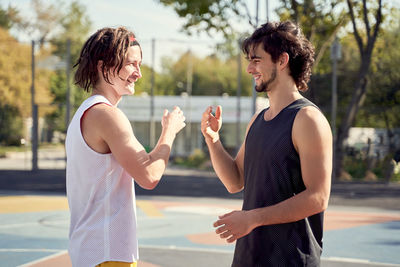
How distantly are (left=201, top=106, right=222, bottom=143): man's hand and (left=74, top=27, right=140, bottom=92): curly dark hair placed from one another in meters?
0.63

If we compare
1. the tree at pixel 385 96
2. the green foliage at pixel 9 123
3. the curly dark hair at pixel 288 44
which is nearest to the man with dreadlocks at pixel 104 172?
the curly dark hair at pixel 288 44

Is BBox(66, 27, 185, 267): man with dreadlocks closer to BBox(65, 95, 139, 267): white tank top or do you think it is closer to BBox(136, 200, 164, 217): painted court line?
BBox(65, 95, 139, 267): white tank top

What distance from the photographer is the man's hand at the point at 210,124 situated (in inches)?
116

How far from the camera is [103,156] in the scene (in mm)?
2367

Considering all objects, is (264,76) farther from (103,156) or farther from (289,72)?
(103,156)

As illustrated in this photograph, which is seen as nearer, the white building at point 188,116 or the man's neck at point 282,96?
the man's neck at point 282,96

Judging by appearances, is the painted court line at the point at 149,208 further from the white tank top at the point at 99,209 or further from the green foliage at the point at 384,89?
the green foliage at the point at 384,89

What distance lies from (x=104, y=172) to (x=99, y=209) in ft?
0.53

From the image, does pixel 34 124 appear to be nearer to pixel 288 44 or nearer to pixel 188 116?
pixel 188 116

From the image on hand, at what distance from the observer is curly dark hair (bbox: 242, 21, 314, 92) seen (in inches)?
98.8

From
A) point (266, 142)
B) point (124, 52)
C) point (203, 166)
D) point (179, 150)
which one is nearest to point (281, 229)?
point (266, 142)

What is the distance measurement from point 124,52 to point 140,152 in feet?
1.55

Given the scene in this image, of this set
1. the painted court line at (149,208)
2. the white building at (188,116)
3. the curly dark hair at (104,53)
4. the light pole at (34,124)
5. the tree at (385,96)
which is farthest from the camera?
the white building at (188,116)

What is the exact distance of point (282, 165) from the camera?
2396 mm
